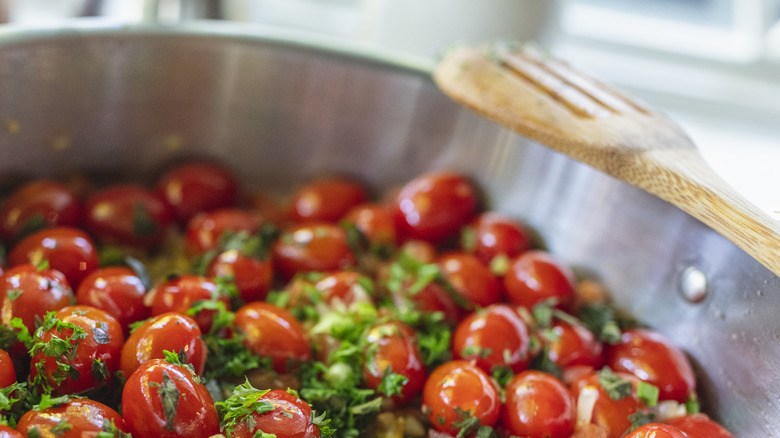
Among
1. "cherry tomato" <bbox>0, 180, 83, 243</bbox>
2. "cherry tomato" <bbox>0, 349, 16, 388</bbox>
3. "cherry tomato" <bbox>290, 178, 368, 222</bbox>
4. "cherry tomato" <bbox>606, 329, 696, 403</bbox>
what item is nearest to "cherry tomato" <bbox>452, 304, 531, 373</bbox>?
"cherry tomato" <bbox>606, 329, 696, 403</bbox>

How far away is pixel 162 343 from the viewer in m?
0.57

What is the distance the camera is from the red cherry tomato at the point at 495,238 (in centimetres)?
85

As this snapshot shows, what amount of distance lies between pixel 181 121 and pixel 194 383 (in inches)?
20.8

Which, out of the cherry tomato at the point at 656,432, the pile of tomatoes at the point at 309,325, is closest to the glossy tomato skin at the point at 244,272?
the pile of tomatoes at the point at 309,325

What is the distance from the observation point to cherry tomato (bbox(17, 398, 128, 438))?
18.9 inches

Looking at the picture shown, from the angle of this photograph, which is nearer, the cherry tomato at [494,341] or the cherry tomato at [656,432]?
the cherry tomato at [656,432]

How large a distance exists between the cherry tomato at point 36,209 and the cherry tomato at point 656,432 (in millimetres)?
694

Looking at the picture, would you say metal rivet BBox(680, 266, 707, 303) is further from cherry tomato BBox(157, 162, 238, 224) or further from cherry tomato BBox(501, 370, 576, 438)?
cherry tomato BBox(157, 162, 238, 224)

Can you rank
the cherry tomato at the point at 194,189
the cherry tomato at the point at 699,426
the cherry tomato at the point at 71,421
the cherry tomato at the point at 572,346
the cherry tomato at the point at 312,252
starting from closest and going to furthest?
the cherry tomato at the point at 71,421, the cherry tomato at the point at 699,426, the cherry tomato at the point at 572,346, the cherry tomato at the point at 312,252, the cherry tomato at the point at 194,189

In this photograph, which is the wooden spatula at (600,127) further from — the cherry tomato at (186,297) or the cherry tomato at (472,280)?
the cherry tomato at (186,297)

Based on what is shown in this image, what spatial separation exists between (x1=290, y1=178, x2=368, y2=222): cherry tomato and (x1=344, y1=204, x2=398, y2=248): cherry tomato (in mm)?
38

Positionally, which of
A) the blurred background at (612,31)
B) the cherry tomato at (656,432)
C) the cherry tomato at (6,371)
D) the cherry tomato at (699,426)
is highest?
the blurred background at (612,31)

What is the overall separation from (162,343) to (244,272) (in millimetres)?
218

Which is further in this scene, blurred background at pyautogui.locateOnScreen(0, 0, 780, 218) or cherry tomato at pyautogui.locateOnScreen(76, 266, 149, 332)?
blurred background at pyautogui.locateOnScreen(0, 0, 780, 218)
